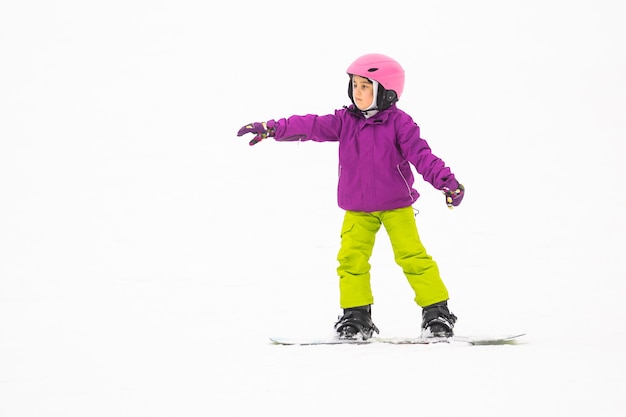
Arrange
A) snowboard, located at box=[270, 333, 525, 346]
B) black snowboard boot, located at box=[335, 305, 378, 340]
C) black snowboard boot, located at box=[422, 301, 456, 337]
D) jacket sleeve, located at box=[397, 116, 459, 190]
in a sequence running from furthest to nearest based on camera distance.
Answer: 1. black snowboard boot, located at box=[335, 305, 378, 340]
2. black snowboard boot, located at box=[422, 301, 456, 337]
3. snowboard, located at box=[270, 333, 525, 346]
4. jacket sleeve, located at box=[397, 116, 459, 190]

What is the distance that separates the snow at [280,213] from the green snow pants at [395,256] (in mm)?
434

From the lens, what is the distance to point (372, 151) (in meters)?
5.47

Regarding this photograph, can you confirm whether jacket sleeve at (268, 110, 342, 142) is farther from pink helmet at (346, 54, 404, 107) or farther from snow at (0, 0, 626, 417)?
snow at (0, 0, 626, 417)

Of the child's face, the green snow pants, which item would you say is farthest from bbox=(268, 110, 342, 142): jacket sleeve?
the green snow pants

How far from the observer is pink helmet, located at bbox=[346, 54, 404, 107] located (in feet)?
17.7

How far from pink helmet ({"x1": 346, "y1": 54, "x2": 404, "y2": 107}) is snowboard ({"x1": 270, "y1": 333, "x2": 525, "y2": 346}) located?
4.70ft

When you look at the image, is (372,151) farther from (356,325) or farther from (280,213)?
(280,213)

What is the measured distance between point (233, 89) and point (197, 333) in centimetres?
1369

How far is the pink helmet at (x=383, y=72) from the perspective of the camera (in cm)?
539

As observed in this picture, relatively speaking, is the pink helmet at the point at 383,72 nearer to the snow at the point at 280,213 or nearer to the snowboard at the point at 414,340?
the snowboard at the point at 414,340

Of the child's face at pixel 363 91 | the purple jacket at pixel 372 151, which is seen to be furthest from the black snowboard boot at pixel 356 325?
the child's face at pixel 363 91

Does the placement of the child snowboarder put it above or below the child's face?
below

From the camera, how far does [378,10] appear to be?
78.9ft

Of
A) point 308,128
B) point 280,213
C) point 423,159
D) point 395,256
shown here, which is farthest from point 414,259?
point 280,213
